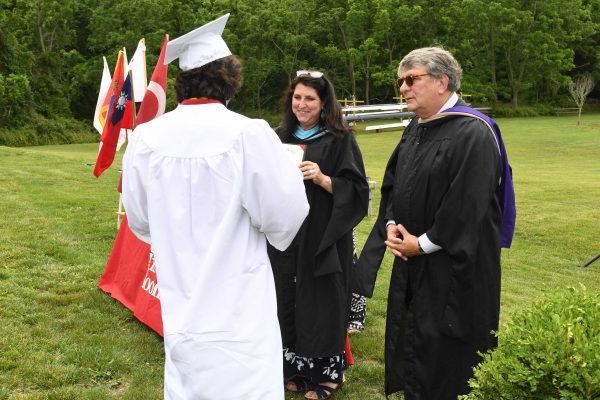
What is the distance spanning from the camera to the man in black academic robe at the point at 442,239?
10.2ft

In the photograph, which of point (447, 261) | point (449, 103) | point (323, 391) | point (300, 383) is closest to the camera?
point (447, 261)

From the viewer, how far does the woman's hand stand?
3773 millimetres

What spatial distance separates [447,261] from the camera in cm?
323

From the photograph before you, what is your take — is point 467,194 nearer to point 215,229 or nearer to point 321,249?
point 321,249

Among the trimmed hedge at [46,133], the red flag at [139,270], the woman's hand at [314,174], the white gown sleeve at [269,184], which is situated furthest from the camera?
the trimmed hedge at [46,133]

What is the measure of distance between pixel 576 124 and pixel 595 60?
18304 millimetres

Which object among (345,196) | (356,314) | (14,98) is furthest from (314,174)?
(14,98)

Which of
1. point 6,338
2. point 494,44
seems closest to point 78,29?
point 494,44

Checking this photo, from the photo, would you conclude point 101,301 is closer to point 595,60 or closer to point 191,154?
point 191,154

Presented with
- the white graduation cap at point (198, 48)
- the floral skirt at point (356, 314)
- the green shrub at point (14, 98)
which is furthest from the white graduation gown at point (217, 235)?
the green shrub at point (14, 98)

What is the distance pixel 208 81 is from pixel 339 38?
5269 cm

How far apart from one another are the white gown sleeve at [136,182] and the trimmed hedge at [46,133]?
1289 inches

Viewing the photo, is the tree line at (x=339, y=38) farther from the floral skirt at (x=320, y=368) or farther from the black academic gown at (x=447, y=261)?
the black academic gown at (x=447, y=261)

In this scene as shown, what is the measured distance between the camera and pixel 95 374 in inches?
161
